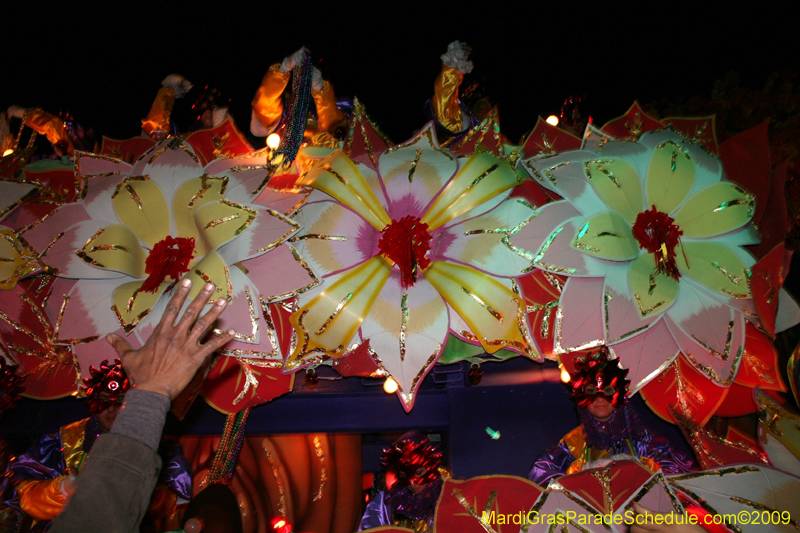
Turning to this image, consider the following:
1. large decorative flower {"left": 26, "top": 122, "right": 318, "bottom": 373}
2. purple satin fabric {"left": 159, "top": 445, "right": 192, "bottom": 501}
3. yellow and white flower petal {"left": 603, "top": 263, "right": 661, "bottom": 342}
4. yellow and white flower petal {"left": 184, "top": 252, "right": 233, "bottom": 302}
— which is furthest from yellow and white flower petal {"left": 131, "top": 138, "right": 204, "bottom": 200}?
yellow and white flower petal {"left": 603, "top": 263, "right": 661, "bottom": 342}

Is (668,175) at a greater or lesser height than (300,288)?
greater

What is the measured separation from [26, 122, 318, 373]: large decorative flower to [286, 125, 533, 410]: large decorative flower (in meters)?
0.08

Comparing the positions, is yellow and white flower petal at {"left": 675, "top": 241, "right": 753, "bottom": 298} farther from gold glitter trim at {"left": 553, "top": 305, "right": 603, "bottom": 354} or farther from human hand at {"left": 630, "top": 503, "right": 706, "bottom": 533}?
human hand at {"left": 630, "top": 503, "right": 706, "bottom": 533}

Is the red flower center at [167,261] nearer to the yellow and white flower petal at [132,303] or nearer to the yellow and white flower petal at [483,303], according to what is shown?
the yellow and white flower petal at [132,303]

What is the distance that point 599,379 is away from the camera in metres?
1.54

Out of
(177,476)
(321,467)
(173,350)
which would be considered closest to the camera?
(173,350)

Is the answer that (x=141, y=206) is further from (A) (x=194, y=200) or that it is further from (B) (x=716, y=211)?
(B) (x=716, y=211)

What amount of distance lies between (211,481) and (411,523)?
685mm

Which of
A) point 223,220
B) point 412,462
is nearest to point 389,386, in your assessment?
point 412,462

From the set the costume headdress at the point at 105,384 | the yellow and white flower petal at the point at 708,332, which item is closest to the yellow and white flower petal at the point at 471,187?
the yellow and white flower petal at the point at 708,332

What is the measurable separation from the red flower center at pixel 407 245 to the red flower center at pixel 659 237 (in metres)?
0.62

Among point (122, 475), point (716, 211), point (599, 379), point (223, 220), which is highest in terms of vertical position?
point (716, 211)

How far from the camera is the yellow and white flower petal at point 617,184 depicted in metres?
1.53

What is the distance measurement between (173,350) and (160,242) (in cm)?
70
